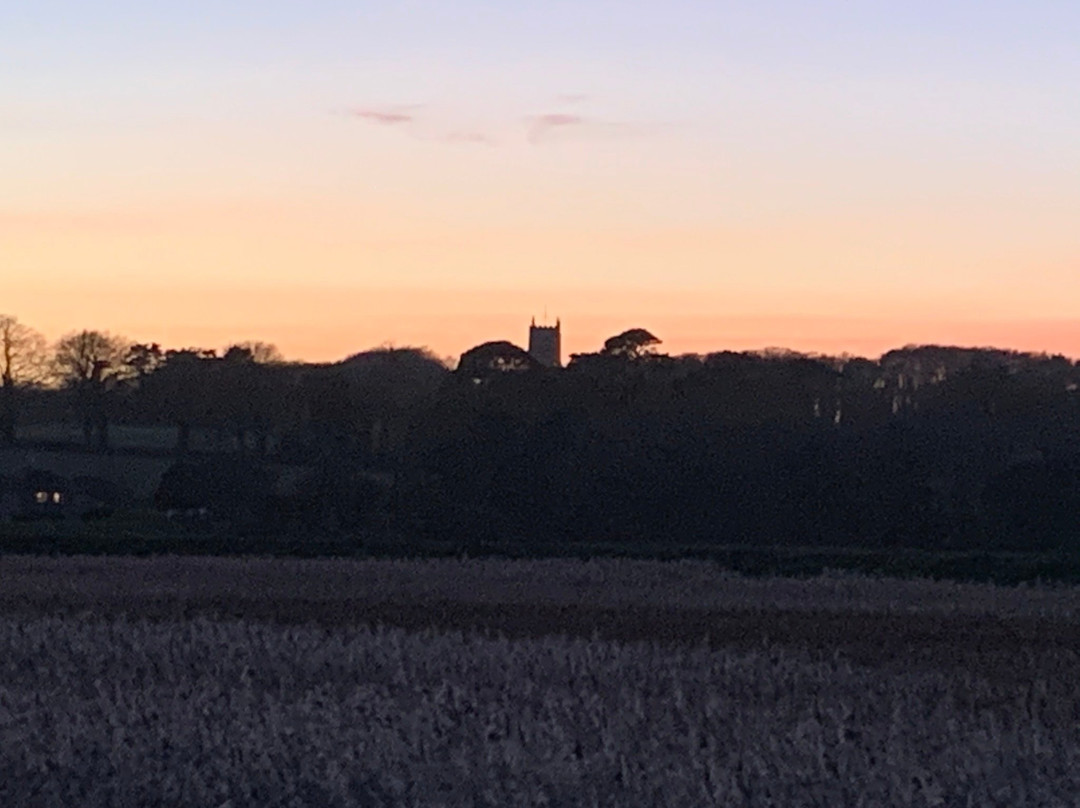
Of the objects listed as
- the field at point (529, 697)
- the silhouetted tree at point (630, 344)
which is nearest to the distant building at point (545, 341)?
the silhouetted tree at point (630, 344)

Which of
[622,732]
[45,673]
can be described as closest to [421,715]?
[622,732]

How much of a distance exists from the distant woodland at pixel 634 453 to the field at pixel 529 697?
16568 millimetres

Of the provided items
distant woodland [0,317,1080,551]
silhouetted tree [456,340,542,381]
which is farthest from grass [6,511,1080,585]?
silhouetted tree [456,340,542,381]

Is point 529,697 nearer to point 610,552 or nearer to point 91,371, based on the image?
point 610,552

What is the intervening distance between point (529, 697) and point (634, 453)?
122ft

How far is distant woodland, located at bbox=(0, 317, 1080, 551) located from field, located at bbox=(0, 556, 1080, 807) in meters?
16.6

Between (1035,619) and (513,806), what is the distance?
17.8 meters

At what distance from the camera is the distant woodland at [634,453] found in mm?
47875

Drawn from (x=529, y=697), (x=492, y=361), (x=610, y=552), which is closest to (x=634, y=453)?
(x=610, y=552)

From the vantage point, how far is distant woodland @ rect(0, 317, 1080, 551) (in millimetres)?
47875

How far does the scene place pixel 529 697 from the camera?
52.0 feet

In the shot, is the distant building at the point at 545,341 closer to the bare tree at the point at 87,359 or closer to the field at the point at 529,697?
the bare tree at the point at 87,359

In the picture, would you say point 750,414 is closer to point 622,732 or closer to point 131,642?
point 131,642

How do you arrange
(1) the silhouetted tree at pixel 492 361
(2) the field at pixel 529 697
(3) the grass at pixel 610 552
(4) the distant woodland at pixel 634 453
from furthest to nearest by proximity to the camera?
1. (1) the silhouetted tree at pixel 492 361
2. (4) the distant woodland at pixel 634 453
3. (3) the grass at pixel 610 552
4. (2) the field at pixel 529 697
